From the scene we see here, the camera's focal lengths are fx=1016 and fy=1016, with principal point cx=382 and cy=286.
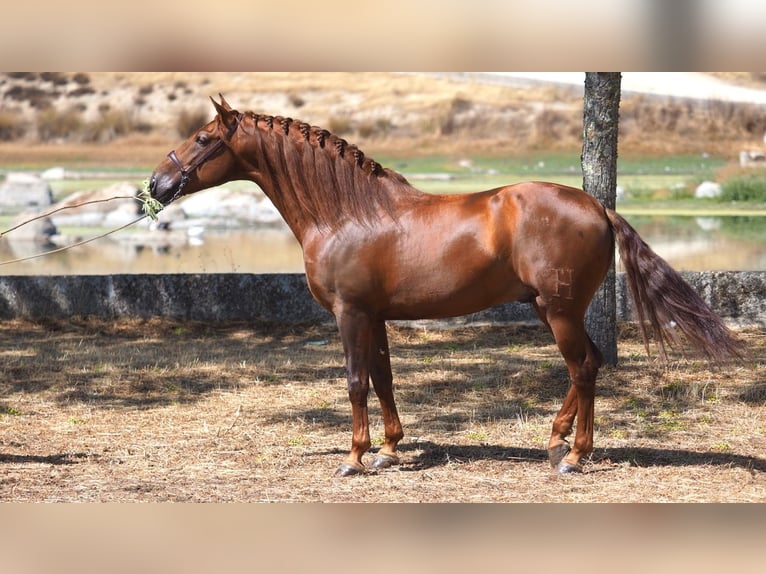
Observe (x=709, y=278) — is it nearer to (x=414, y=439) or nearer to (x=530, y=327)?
(x=530, y=327)

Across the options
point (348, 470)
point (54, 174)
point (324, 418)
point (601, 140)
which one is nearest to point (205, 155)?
point (348, 470)

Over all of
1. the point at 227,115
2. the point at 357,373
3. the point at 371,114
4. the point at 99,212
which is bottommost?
the point at 357,373

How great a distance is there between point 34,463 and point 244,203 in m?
14.1

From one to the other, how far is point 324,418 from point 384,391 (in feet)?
4.40

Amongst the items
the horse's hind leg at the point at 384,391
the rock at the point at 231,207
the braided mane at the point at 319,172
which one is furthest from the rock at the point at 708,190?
the braided mane at the point at 319,172

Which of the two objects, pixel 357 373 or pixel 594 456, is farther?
pixel 594 456

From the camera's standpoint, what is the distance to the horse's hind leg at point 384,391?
5.95 m

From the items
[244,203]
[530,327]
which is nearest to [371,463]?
[530,327]

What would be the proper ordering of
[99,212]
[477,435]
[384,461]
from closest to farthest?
[384,461] < [477,435] < [99,212]

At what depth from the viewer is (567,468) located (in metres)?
5.77

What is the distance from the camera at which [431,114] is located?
66.0 feet

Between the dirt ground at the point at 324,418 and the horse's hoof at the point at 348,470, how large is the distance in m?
0.06

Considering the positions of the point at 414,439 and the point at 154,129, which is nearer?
the point at 414,439

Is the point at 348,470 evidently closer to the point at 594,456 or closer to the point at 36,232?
the point at 594,456
